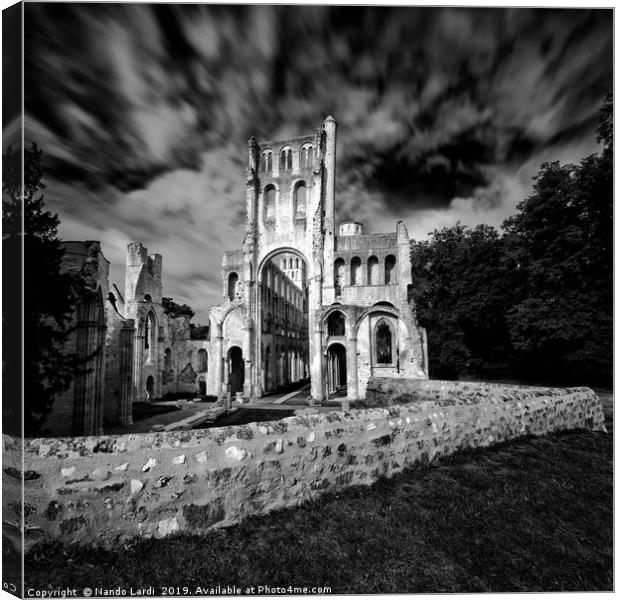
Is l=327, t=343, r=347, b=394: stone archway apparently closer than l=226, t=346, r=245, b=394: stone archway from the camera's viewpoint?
No

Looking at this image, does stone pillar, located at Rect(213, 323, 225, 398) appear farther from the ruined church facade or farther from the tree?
the tree

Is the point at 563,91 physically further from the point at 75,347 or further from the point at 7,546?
the point at 75,347

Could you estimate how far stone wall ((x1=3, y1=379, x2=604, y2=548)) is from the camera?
3.07m

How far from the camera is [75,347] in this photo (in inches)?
380

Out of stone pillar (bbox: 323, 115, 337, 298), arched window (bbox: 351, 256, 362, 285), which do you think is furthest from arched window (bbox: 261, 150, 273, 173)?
arched window (bbox: 351, 256, 362, 285)

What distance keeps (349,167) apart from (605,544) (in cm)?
641

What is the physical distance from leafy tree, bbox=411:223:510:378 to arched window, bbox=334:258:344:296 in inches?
205

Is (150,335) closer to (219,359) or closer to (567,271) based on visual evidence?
(219,359)

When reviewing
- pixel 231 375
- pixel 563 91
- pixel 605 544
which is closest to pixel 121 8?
pixel 563 91

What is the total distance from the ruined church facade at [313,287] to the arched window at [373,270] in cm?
8

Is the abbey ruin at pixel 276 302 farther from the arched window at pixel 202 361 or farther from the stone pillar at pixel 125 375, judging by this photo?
the stone pillar at pixel 125 375

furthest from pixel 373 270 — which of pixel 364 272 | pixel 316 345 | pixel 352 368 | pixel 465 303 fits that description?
pixel 352 368

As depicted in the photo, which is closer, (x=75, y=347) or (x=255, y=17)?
(x=255, y=17)

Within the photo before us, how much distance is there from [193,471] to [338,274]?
22062 millimetres
